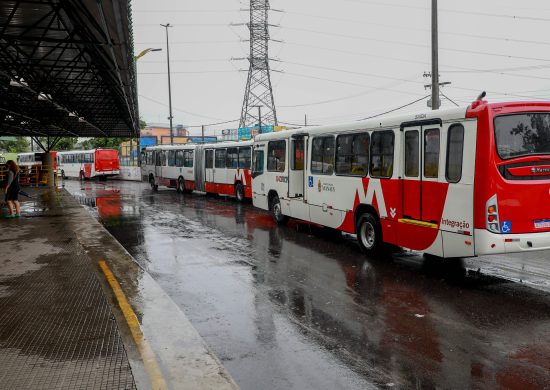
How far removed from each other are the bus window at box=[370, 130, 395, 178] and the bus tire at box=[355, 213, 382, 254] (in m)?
0.99

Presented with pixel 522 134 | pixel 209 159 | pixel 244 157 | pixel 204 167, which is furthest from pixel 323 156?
pixel 204 167

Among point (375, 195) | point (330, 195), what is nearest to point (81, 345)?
point (375, 195)

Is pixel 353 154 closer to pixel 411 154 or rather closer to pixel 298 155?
pixel 411 154

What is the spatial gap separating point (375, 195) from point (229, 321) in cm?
505

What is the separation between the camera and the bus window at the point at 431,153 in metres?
8.76

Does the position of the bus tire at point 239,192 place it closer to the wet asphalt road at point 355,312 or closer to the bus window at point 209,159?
the bus window at point 209,159

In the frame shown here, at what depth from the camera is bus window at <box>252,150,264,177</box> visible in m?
16.8

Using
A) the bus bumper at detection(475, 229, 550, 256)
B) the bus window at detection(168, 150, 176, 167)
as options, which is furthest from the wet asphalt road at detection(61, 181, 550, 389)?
the bus window at detection(168, 150, 176, 167)

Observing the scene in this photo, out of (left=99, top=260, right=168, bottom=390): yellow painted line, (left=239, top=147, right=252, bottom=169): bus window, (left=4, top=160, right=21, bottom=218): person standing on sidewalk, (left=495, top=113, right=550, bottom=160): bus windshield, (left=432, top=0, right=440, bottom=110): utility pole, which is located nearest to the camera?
(left=99, top=260, right=168, bottom=390): yellow painted line

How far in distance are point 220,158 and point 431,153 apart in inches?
697

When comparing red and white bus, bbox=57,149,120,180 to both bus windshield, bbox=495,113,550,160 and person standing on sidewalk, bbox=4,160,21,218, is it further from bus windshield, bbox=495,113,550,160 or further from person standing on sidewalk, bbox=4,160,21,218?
bus windshield, bbox=495,113,550,160

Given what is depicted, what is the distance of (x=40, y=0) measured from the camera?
11.4 m

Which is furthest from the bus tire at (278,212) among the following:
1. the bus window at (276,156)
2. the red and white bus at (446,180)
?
the red and white bus at (446,180)

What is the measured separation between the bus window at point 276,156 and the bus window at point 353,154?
332 cm
